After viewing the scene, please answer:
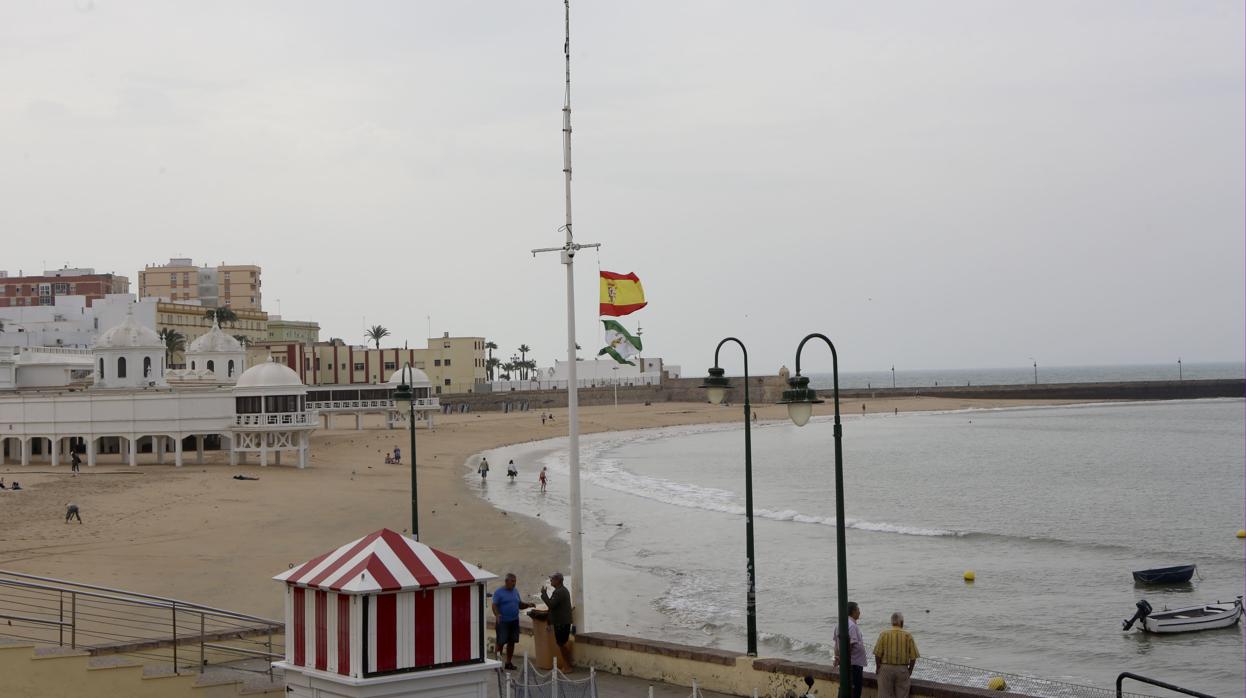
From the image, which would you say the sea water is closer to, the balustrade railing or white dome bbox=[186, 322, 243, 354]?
the balustrade railing

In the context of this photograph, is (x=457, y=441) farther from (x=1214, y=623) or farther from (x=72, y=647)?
(x=72, y=647)

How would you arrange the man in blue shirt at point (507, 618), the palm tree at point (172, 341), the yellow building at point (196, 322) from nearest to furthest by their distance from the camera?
the man in blue shirt at point (507, 618) < the palm tree at point (172, 341) < the yellow building at point (196, 322)

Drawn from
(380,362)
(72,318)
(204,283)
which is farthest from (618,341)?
(204,283)

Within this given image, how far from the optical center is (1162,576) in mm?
33281

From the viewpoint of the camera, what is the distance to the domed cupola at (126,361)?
62.3m

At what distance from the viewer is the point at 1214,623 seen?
1109 inches

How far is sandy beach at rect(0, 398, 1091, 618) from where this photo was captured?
27.5 meters

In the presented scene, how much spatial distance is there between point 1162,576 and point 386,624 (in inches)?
1121

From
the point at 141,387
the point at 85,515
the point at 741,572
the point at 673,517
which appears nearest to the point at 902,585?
the point at 741,572

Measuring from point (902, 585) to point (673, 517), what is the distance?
52.2 feet

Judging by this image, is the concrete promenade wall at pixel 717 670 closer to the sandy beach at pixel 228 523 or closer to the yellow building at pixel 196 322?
the sandy beach at pixel 228 523

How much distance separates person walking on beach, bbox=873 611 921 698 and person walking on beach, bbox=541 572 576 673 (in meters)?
4.34

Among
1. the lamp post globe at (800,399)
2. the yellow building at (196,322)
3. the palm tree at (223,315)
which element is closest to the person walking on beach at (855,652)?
the lamp post globe at (800,399)

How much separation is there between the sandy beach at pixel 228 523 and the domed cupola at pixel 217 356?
13.0 meters
